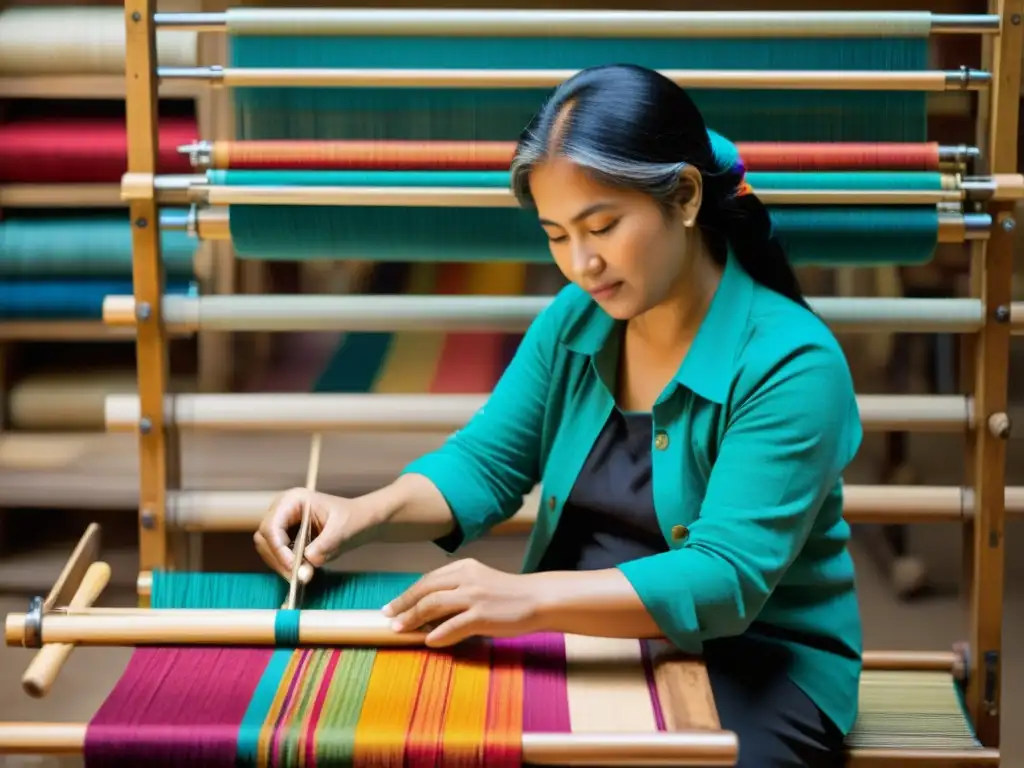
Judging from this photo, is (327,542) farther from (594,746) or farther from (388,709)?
(594,746)

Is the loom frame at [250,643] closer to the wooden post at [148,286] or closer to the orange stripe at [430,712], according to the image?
the orange stripe at [430,712]

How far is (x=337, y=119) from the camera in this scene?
1.72 metres

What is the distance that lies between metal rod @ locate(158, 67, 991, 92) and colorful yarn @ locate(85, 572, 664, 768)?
2.60 ft

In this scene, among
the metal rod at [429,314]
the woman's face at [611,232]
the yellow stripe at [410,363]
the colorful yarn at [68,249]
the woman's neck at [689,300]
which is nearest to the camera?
the woman's face at [611,232]

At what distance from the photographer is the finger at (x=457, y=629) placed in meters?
1.14

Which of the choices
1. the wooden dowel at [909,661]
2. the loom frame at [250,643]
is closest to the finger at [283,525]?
the loom frame at [250,643]

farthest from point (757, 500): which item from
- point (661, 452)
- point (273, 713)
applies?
point (273, 713)

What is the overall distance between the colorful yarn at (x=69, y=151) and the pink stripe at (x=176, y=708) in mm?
1520

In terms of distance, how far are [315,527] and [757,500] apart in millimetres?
495

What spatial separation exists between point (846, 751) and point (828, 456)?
1.27 feet

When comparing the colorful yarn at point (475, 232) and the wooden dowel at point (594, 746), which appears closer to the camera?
the wooden dowel at point (594, 746)

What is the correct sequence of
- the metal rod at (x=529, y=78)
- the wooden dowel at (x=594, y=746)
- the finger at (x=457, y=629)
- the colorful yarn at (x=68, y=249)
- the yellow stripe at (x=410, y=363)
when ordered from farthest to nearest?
the colorful yarn at (x=68, y=249) → the yellow stripe at (x=410, y=363) → the metal rod at (x=529, y=78) → the finger at (x=457, y=629) → the wooden dowel at (x=594, y=746)

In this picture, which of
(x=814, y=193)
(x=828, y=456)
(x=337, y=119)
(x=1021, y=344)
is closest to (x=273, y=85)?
(x=337, y=119)

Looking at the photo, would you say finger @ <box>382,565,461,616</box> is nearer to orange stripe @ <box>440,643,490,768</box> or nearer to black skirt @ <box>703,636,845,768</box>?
orange stripe @ <box>440,643,490,768</box>
